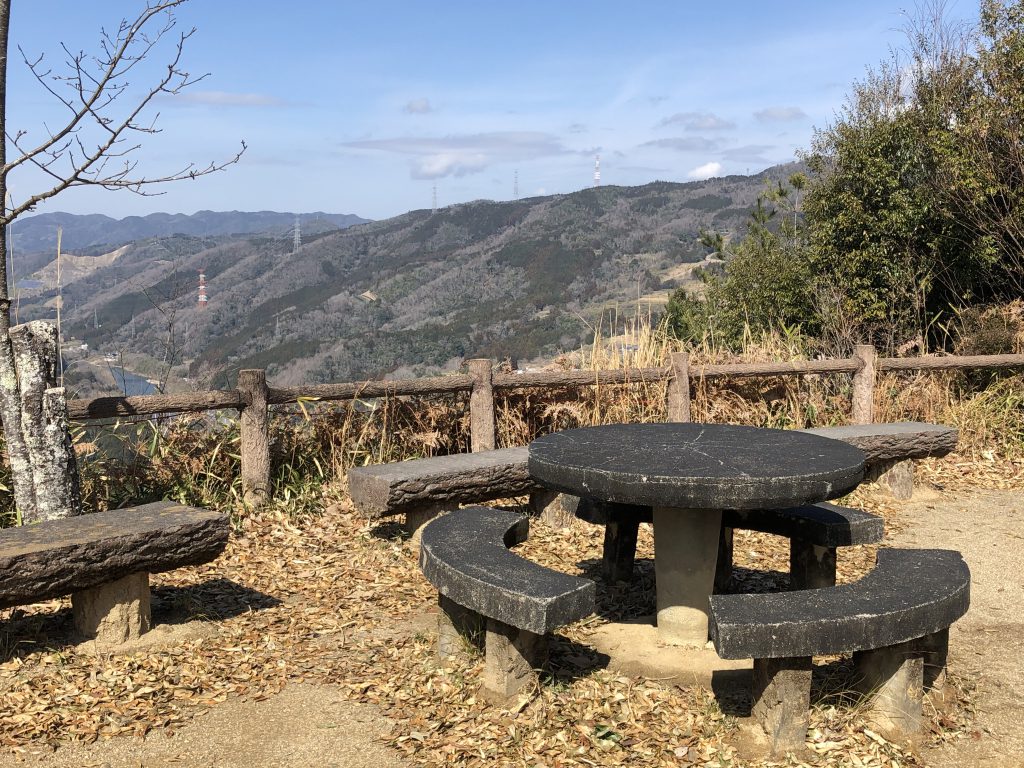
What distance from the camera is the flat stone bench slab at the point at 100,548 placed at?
3086 millimetres

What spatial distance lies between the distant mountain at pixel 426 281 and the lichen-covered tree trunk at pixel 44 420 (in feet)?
127

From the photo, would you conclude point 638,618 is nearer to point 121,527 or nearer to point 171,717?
point 171,717

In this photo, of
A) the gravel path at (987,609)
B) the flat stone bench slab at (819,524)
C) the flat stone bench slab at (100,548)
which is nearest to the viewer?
the gravel path at (987,609)

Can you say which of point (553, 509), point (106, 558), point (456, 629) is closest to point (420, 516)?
point (553, 509)

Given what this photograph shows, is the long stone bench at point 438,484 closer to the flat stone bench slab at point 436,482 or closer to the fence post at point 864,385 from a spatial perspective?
the flat stone bench slab at point 436,482

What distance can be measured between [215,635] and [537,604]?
5.37 ft

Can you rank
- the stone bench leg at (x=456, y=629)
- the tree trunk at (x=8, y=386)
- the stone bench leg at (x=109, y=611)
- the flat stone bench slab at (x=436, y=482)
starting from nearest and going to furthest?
the stone bench leg at (x=456, y=629)
the stone bench leg at (x=109, y=611)
the tree trunk at (x=8, y=386)
the flat stone bench slab at (x=436, y=482)

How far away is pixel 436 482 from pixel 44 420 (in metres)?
1.89

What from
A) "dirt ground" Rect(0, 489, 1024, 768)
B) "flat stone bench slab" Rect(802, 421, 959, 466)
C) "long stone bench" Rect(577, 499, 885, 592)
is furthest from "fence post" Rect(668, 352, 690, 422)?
A: "dirt ground" Rect(0, 489, 1024, 768)

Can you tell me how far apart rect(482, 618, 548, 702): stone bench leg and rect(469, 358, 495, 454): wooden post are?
9.58 ft

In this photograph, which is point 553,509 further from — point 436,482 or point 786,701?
point 786,701

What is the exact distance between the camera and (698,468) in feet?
10.2

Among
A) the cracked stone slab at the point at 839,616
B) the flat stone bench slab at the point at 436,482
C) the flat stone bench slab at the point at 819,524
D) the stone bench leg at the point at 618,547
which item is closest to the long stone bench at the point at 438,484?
the flat stone bench slab at the point at 436,482

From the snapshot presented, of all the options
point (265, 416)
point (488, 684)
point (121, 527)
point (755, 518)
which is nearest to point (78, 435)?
point (265, 416)
